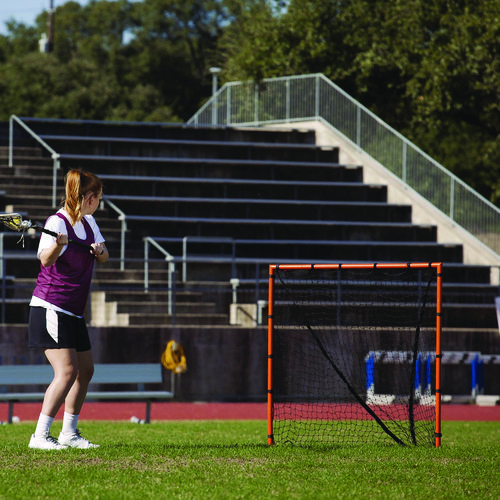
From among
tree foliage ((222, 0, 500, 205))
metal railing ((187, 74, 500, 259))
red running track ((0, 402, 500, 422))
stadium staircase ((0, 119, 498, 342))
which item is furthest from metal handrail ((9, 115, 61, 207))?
tree foliage ((222, 0, 500, 205))

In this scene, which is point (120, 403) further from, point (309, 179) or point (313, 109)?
point (313, 109)

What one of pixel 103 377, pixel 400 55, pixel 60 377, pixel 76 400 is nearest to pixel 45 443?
pixel 76 400

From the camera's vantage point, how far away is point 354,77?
112 ft

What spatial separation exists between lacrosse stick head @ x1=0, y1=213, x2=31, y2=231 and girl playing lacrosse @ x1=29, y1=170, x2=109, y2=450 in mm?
158

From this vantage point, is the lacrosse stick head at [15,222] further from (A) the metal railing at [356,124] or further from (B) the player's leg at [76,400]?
(A) the metal railing at [356,124]

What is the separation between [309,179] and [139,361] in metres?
10.7

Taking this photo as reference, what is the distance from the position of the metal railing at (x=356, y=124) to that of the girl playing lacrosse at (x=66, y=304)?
18.3 m

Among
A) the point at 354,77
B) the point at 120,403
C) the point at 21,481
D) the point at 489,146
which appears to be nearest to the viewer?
the point at 21,481

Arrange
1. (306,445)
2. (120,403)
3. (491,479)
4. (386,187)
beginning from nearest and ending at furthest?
(491,479) → (306,445) → (120,403) → (386,187)

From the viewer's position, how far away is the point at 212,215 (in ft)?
82.7

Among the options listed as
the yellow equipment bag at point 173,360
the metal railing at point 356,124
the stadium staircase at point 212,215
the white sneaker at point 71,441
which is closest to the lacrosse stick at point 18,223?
the white sneaker at point 71,441

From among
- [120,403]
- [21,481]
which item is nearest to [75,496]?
[21,481]

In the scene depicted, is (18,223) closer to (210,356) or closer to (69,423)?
(69,423)

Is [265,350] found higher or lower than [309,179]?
lower
